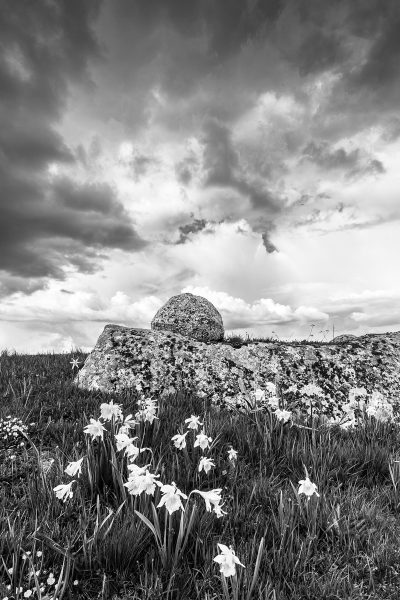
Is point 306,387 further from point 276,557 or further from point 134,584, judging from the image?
point 134,584

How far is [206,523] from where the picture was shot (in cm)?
311

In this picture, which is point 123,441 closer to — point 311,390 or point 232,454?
point 232,454

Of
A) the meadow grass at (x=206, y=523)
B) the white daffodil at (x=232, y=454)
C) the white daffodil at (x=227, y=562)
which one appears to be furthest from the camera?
the white daffodil at (x=232, y=454)

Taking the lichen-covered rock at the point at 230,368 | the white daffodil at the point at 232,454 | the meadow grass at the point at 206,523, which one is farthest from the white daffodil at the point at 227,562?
the lichen-covered rock at the point at 230,368

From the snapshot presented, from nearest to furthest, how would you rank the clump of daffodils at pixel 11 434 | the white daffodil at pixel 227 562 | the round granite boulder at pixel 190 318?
the white daffodil at pixel 227 562, the clump of daffodils at pixel 11 434, the round granite boulder at pixel 190 318

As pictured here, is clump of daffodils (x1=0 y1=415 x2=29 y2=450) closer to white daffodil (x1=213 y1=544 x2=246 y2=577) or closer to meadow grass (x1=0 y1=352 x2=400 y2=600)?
meadow grass (x1=0 y1=352 x2=400 y2=600)

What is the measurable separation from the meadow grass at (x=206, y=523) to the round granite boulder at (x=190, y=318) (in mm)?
14572

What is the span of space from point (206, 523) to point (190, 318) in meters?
16.8

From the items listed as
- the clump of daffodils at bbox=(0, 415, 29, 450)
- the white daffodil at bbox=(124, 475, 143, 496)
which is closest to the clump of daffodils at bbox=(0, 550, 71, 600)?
the white daffodil at bbox=(124, 475, 143, 496)

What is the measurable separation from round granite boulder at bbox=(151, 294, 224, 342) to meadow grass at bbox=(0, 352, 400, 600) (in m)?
14.6

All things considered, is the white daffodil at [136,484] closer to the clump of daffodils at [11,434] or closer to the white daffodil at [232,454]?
the white daffodil at [232,454]

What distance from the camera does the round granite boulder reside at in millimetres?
19844

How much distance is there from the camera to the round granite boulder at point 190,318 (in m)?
19.8

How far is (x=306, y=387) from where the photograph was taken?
6785mm
